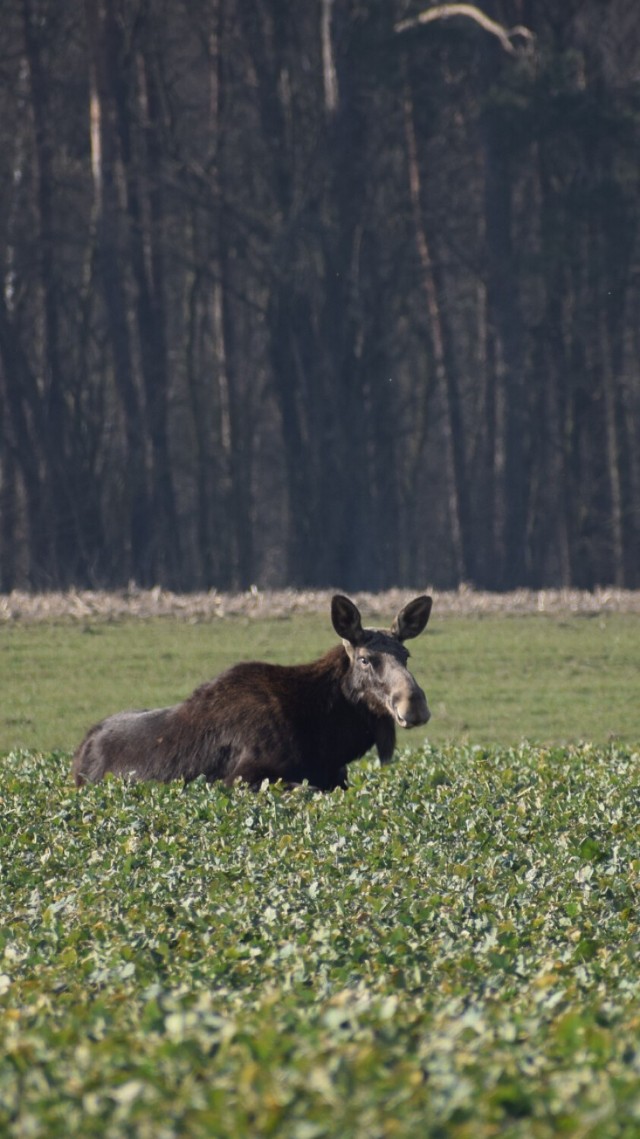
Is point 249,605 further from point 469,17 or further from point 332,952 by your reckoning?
→ point 332,952

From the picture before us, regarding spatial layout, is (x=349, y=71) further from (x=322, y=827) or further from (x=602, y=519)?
(x=322, y=827)

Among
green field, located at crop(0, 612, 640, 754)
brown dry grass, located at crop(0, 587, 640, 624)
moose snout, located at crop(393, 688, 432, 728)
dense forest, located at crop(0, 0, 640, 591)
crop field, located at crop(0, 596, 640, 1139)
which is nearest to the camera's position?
crop field, located at crop(0, 596, 640, 1139)

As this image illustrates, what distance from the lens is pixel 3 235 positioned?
52375mm

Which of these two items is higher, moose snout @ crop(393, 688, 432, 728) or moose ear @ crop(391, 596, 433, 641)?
moose ear @ crop(391, 596, 433, 641)

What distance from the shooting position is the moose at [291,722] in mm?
13945

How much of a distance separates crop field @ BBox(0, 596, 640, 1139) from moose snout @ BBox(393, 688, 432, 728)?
1.67 ft

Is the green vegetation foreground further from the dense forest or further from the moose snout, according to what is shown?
the dense forest

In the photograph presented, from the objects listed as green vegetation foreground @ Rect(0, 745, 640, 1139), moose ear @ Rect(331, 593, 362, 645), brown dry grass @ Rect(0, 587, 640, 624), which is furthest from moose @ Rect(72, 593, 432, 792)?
brown dry grass @ Rect(0, 587, 640, 624)

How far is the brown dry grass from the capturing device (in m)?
30.9

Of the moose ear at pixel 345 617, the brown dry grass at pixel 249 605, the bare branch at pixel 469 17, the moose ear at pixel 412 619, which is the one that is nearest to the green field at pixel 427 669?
the brown dry grass at pixel 249 605

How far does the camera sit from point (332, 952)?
8250 mm

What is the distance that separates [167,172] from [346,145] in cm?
605

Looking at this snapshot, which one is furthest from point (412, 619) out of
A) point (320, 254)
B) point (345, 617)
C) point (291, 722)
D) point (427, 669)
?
point (320, 254)

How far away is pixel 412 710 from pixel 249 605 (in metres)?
19.2
